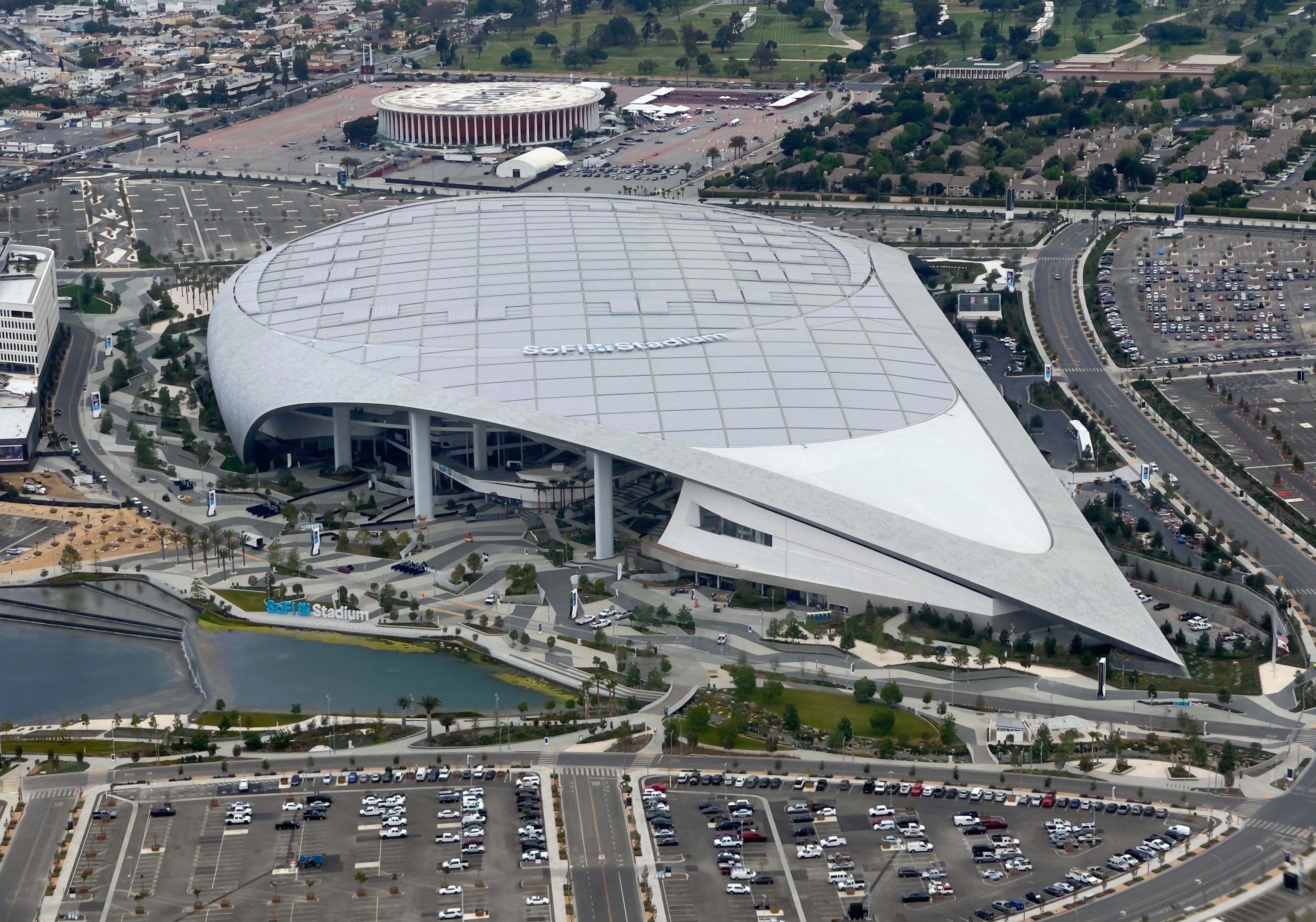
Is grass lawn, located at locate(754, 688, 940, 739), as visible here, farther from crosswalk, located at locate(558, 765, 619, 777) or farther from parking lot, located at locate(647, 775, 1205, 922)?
crosswalk, located at locate(558, 765, 619, 777)

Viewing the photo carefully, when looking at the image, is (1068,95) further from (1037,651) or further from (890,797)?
(890,797)

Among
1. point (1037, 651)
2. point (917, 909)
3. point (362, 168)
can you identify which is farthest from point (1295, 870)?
point (362, 168)

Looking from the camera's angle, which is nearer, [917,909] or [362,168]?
[917,909]

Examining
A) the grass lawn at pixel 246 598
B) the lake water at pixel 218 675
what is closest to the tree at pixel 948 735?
the lake water at pixel 218 675

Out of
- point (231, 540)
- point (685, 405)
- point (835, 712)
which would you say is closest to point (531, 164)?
point (231, 540)

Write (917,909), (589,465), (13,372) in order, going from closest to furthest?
(917,909)
(589,465)
(13,372)

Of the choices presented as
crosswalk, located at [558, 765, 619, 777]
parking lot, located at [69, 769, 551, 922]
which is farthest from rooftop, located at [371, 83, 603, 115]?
parking lot, located at [69, 769, 551, 922]
